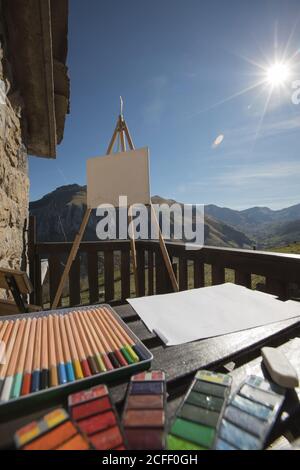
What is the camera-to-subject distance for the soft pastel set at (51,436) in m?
0.31

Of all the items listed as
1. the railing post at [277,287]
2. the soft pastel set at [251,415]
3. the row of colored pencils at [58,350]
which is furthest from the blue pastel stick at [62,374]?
the railing post at [277,287]

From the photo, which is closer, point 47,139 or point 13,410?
point 13,410

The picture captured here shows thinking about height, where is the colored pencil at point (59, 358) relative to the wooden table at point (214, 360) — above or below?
above

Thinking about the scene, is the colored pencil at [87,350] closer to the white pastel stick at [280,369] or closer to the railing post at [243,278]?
the white pastel stick at [280,369]

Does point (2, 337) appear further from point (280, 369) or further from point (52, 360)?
point (280, 369)

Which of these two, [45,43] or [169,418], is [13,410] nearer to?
[169,418]

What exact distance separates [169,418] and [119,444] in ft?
0.32

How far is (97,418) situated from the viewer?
1.18 feet

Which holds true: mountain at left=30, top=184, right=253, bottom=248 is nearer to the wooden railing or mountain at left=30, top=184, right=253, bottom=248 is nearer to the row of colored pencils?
the wooden railing

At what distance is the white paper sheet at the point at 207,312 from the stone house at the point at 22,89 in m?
1.52

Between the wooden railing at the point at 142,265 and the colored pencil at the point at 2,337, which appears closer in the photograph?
the colored pencil at the point at 2,337

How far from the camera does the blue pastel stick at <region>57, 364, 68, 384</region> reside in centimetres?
44

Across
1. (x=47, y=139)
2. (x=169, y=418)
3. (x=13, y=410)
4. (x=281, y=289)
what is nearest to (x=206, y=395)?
(x=169, y=418)
